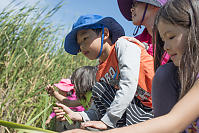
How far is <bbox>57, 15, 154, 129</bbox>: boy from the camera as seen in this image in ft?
4.98

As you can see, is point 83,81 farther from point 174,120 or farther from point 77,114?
point 174,120

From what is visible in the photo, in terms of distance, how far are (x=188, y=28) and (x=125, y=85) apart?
663 mm

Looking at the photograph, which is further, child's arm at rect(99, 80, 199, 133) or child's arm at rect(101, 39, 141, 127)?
child's arm at rect(101, 39, 141, 127)

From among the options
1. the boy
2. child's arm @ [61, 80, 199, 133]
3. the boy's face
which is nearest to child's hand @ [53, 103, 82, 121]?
the boy

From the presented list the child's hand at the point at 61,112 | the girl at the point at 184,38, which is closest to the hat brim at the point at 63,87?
the child's hand at the point at 61,112

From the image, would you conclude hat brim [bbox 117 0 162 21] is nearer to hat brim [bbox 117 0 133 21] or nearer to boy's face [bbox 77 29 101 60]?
hat brim [bbox 117 0 133 21]

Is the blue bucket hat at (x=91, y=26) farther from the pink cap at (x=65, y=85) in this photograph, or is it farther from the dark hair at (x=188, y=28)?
the dark hair at (x=188, y=28)

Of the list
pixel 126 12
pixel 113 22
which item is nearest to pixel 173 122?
pixel 113 22

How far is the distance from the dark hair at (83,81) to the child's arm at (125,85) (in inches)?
34.9

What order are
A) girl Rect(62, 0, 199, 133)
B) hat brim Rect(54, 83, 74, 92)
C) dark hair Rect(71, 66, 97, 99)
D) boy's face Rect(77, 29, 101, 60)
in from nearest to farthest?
girl Rect(62, 0, 199, 133)
boy's face Rect(77, 29, 101, 60)
dark hair Rect(71, 66, 97, 99)
hat brim Rect(54, 83, 74, 92)

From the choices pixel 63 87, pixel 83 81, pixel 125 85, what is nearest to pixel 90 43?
pixel 125 85

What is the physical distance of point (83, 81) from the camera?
98.0 inches

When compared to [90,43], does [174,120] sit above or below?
above

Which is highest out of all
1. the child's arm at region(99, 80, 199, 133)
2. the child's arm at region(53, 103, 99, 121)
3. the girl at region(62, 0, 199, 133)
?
the girl at region(62, 0, 199, 133)
